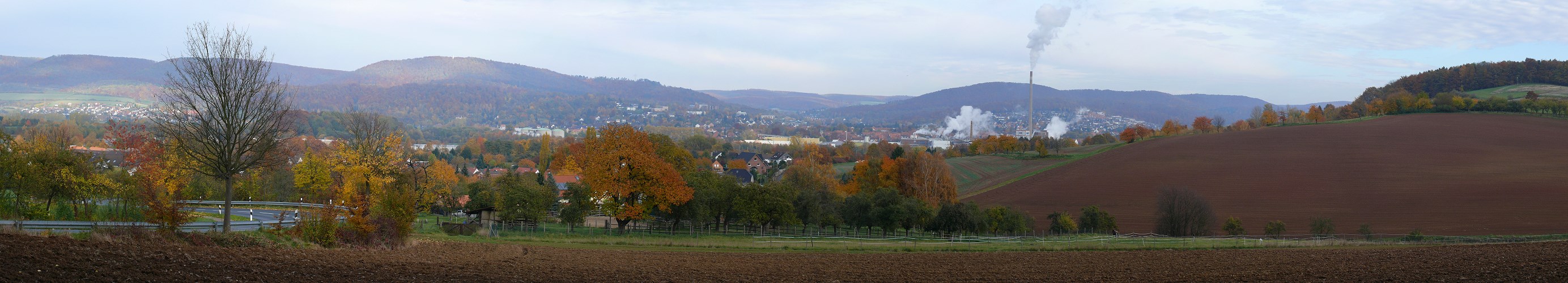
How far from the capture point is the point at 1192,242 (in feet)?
120

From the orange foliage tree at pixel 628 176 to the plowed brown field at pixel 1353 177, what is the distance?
95.8 ft

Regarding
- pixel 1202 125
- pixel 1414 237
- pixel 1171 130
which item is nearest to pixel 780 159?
pixel 1171 130

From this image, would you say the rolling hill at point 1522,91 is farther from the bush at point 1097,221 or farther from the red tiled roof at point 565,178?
the red tiled roof at point 565,178

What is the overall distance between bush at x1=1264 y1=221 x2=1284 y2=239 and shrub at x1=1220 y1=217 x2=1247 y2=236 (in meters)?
1.11

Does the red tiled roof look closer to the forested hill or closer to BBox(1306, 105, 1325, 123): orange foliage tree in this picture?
BBox(1306, 105, 1325, 123): orange foliage tree

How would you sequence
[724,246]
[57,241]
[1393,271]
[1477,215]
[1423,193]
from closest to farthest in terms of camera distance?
[57,241]
[1393,271]
[724,246]
[1477,215]
[1423,193]

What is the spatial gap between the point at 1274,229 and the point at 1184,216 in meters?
5.51

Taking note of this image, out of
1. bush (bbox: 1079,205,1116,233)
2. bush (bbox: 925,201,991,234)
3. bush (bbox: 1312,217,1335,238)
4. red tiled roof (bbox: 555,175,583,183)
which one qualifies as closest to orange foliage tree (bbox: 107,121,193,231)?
bush (bbox: 925,201,991,234)

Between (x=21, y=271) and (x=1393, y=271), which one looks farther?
(x=1393, y=271)

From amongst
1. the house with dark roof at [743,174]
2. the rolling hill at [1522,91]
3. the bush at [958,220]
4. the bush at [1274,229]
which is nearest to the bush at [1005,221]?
the bush at [958,220]

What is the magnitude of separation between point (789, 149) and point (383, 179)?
11634 cm

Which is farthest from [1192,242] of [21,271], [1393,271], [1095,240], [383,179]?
[21,271]

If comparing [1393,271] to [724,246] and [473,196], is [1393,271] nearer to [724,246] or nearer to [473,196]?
[724,246]

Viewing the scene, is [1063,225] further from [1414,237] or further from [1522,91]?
[1522,91]
